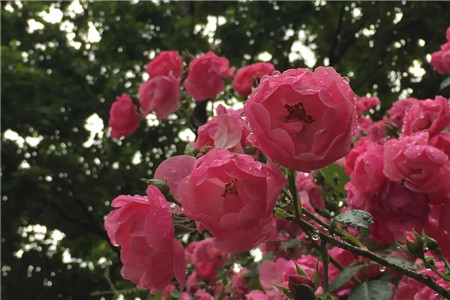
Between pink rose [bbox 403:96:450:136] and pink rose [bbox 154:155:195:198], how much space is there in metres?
0.38

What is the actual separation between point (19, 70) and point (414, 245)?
2.63m

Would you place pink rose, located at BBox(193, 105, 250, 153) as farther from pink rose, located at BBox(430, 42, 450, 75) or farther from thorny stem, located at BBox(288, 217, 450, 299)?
pink rose, located at BBox(430, 42, 450, 75)

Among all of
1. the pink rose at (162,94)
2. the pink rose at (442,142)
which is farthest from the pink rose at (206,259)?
the pink rose at (442,142)

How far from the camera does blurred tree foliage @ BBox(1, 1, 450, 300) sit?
2768 mm

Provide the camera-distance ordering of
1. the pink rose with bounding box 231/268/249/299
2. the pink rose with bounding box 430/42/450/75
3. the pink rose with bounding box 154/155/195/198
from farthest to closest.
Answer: the pink rose with bounding box 231/268/249/299 → the pink rose with bounding box 430/42/450/75 → the pink rose with bounding box 154/155/195/198

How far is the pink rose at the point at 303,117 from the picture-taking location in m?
0.54

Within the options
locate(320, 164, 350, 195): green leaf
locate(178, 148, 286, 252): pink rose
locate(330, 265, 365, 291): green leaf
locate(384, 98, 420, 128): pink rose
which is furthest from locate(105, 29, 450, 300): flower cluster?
locate(384, 98, 420, 128): pink rose

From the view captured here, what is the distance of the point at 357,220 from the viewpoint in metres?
0.65

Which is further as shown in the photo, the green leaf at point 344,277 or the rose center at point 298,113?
the green leaf at point 344,277

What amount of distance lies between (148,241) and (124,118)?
125 cm

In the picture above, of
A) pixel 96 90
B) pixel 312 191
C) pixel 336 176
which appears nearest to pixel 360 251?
pixel 336 176

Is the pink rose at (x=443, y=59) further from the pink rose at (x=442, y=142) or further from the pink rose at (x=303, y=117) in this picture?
the pink rose at (x=303, y=117)

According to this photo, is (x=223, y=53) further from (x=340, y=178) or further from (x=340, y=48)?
(x=340, y=178)

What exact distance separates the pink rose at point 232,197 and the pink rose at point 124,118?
126 cm
